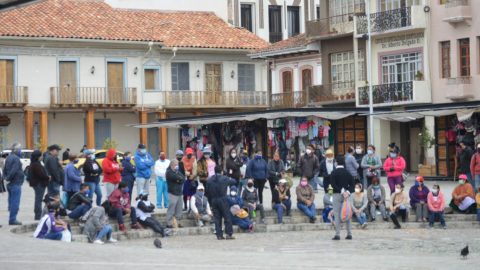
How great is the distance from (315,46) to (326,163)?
803 inches

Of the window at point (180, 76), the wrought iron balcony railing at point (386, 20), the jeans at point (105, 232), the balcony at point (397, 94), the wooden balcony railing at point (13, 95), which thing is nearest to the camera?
the jeans at point (105, 232)

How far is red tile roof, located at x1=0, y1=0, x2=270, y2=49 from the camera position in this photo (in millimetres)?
48219

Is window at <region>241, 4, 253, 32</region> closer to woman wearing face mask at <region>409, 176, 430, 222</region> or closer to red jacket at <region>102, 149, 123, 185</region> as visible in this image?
woman wearing face mask at <region>409, 176, 430, 222</region>

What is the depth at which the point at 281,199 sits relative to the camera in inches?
934

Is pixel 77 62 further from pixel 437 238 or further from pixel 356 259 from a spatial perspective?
pixel 356 259

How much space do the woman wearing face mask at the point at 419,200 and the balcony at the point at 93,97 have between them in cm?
2796

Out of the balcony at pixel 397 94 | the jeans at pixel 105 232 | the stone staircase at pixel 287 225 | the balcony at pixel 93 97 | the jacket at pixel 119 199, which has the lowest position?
the stone staircase at pixel 287 225

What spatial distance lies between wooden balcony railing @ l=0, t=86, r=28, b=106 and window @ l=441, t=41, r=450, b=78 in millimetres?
21269

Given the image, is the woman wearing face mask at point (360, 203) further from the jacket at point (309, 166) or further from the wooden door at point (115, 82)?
the wooden door at point (115, 82)

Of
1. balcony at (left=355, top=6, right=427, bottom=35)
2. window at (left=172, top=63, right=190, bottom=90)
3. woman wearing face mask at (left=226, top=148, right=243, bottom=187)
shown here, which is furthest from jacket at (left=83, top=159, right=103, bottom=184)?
window at (left=172, top=63, right=190, bottom=90)

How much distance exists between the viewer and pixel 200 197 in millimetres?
22938

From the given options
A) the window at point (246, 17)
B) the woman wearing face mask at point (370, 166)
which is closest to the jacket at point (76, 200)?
the woman wearing face mask at point (370, 166)

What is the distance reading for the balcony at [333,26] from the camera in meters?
43.3

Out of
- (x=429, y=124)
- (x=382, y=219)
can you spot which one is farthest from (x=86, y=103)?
(x=382, y=219)
